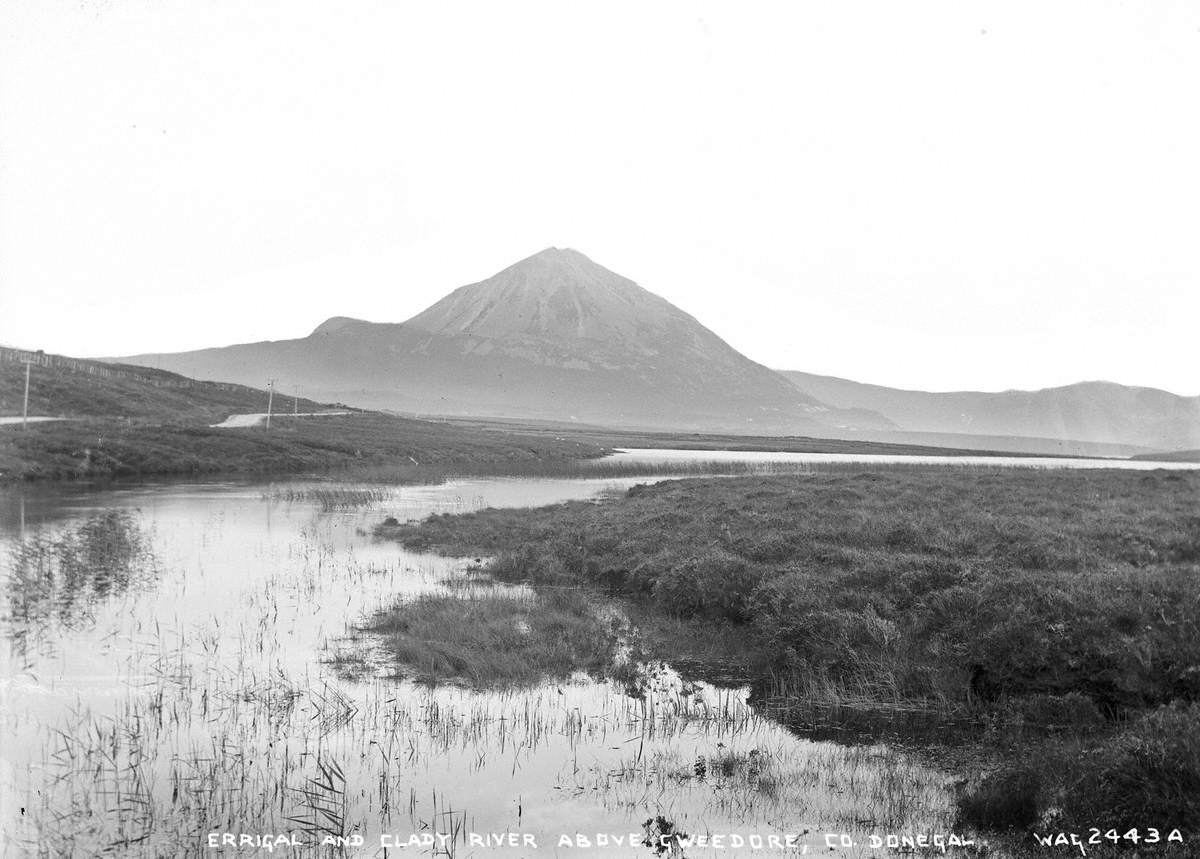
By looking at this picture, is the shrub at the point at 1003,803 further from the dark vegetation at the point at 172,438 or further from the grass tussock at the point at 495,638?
the dark vegetation at the point at 172,438

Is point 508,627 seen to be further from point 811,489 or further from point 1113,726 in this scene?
point 811,489

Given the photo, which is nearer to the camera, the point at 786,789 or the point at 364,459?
the point at 786,789

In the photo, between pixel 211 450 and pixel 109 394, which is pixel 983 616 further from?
pixel 109 394

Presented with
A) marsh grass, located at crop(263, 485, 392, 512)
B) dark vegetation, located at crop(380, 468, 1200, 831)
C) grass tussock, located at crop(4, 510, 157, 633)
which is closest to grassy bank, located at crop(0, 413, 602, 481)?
marsh grass, located at crop(263, 485, 392, 512)

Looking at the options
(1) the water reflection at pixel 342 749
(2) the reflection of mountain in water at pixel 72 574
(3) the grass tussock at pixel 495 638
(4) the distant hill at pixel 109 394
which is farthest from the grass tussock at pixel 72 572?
(4) the distant hill at pixel 109 394

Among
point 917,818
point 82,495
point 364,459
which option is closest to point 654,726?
point 917,818

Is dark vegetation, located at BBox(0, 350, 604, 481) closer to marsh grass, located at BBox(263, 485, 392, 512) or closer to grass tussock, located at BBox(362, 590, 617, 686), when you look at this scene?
marsh grass, located at BBox(263, 485, 392, 512)
